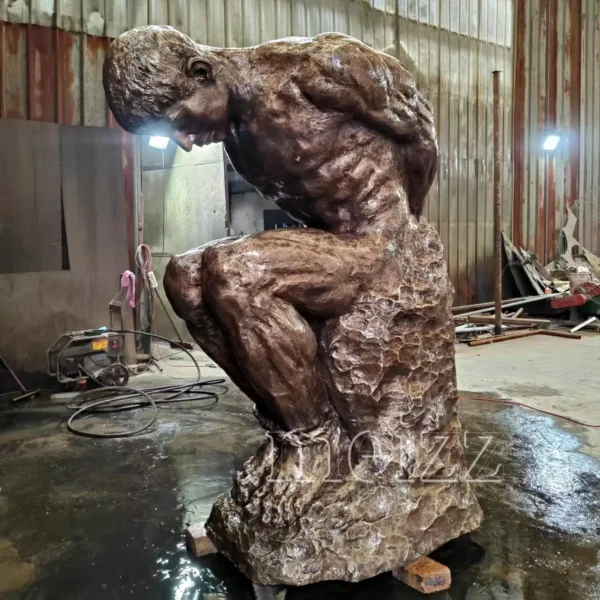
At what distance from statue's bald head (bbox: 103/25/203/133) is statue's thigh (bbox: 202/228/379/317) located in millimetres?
473

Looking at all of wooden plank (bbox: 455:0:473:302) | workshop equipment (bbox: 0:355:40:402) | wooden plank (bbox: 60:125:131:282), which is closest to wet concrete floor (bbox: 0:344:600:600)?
workshop equipment (bbox: 0:355:40:402)

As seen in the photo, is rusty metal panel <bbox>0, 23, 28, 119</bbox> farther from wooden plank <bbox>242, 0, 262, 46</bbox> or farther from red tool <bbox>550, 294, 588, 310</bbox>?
red tool <bbox>550, 294, 588, 310</bbox>

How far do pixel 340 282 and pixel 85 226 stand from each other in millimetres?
3848

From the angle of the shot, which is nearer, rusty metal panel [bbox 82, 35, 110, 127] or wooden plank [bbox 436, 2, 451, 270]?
rusty metal panel [bbox 82, 35, 110, 127]

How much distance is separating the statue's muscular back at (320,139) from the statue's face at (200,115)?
7 centimetres

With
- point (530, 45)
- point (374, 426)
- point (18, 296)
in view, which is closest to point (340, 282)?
point (374, 426)

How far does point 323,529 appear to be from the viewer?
183 cm

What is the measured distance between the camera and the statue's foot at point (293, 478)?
1.85 metres

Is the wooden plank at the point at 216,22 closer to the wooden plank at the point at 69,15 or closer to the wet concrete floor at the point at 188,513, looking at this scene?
the wooden plank at the point at 69,15

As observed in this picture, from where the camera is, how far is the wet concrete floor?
1.83 meters

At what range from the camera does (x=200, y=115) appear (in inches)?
74.8

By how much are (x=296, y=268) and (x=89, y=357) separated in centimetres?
336

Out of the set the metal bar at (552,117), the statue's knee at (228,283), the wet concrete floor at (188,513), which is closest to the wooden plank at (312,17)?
the metal bar at (552,117)

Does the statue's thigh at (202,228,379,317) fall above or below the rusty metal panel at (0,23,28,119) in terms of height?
below
